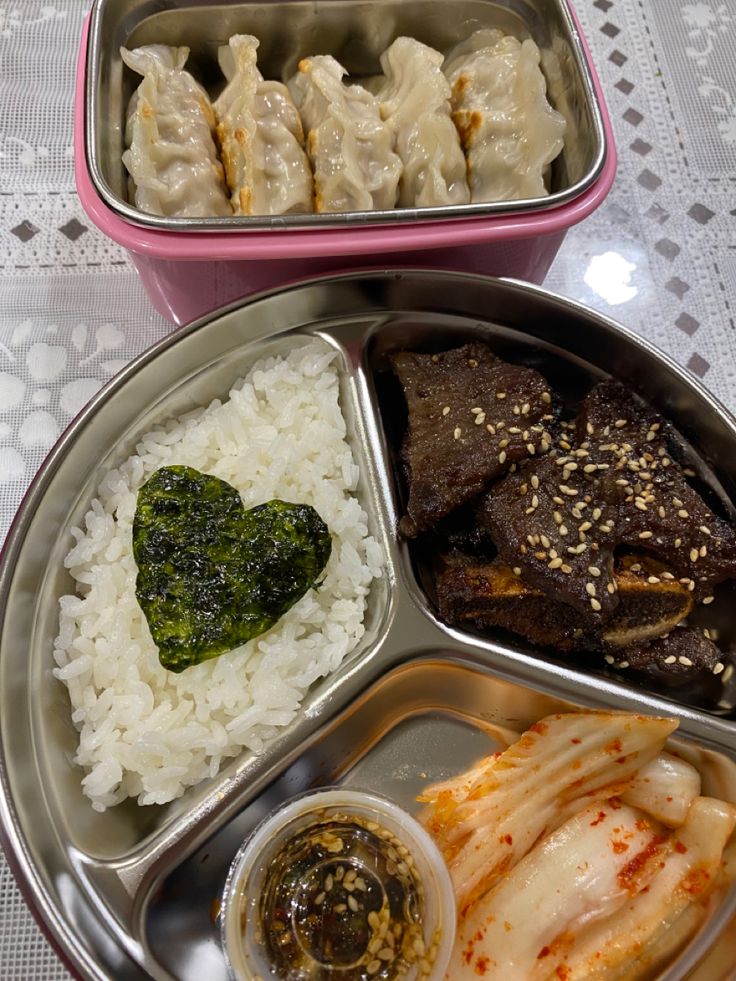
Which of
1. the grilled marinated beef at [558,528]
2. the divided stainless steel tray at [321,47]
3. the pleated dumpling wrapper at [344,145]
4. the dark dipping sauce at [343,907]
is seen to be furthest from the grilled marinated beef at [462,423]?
the dark dipping sauce at [343,907]

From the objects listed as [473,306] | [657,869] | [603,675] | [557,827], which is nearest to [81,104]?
[473,306]

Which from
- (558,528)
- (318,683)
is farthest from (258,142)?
(318,683)

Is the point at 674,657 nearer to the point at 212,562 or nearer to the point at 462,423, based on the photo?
the point at 462,423

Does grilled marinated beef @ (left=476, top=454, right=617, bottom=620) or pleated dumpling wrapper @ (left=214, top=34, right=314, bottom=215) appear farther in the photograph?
pleated dumpling wrapper @ (left=214, top=34, right=314, bottom=215)

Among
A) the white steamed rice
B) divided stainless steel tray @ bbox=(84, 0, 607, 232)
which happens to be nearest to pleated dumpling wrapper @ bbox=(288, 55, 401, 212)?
divided stainless steel tray @ bbox=(84, 0, 607, 232)

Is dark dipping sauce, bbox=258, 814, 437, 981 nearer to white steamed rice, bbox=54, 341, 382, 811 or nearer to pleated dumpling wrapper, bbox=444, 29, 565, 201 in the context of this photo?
white steamed rice, bbox=54, 341, 382, 811

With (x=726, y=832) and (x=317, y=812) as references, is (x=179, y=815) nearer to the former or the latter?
(x=317, y=812)
